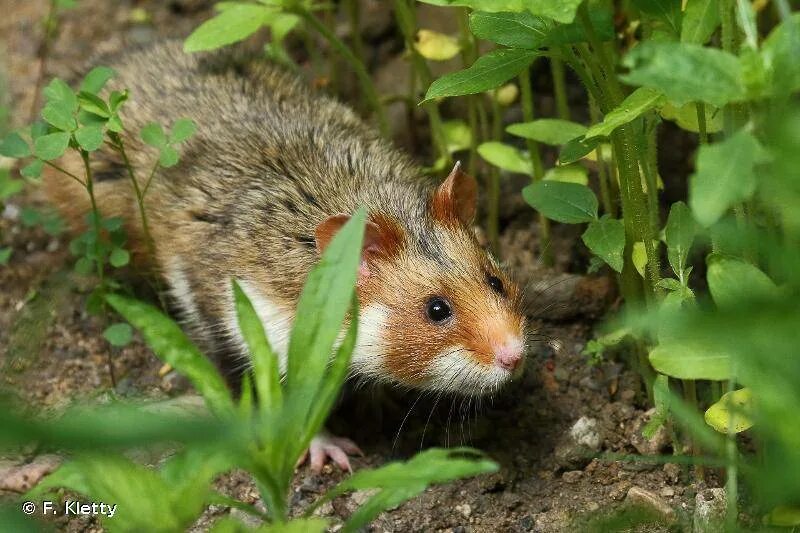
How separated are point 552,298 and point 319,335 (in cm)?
214

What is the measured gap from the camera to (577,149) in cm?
361

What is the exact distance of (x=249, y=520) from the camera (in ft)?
11.9

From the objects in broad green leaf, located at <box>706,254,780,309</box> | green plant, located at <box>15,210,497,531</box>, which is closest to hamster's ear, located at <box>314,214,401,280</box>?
green plant, located at <box>15,210,497,531</box>

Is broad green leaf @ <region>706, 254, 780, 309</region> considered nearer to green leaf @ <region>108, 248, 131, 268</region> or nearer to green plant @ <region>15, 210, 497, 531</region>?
green plant @ <region>15, 210, 497, 531</region>

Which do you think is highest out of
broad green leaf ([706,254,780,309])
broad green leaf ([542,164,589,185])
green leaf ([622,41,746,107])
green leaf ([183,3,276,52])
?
green leaf ([183,3,276,52])

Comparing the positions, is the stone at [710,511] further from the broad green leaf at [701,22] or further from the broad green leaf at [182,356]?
the broad green leaf at [182,356]

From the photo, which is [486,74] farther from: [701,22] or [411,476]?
[411,476]

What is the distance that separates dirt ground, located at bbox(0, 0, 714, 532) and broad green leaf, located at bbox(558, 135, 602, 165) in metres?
0.97

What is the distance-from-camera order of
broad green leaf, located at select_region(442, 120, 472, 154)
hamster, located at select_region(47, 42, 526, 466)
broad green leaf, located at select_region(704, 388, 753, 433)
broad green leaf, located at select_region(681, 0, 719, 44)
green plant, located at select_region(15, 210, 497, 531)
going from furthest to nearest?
broad green leaf, located at select_region(442, 120, 472, 154), hamster, located at select_region(47, 42, 526, 466), broad green leaf, located at select_region(704, 388, 753, 433), broad green leaf, located at select_region(681, 0, 719, 44), green plant, located at select_region(15, 210, 497, 531)

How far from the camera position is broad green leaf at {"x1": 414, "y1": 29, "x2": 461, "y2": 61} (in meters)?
4.66

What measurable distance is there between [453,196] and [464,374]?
761 millimetres

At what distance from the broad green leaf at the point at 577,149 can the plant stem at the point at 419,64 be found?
951 millimetres

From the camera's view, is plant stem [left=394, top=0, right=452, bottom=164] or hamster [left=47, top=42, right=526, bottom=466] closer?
hamster [left=47, top=42, right=526, bottom=466]

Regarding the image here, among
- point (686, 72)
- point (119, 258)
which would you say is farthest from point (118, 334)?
point (686, 72)
